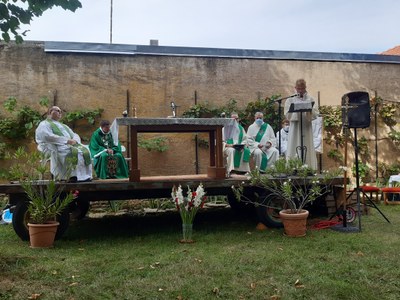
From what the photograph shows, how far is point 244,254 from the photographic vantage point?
4637 mm

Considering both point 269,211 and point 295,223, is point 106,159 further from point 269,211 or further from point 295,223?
point 295,223

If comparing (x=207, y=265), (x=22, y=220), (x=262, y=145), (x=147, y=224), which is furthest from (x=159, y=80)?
(x=207, y=265)

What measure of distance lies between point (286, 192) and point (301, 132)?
1.66 m

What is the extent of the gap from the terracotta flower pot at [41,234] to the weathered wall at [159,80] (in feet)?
15.0

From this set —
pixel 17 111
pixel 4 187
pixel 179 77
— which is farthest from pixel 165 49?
pixel 4 187

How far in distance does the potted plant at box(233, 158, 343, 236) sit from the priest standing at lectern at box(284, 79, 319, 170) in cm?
46

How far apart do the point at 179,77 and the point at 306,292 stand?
285 inches

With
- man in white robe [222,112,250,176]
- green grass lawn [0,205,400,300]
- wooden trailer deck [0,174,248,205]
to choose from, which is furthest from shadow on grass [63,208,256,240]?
man in white robe [222,112,250,176]

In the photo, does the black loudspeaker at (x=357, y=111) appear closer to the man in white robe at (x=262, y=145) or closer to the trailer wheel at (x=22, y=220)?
the man in white robe at (x=262, y=145)

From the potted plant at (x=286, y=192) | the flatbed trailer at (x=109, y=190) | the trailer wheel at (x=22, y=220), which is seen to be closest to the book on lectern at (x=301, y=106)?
the potted plant at (x=286, y=192)

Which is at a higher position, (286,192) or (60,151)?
(60,151)

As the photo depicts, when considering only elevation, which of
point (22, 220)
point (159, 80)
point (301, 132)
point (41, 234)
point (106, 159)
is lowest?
point (41, 234)

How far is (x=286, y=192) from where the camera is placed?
5.37 metres

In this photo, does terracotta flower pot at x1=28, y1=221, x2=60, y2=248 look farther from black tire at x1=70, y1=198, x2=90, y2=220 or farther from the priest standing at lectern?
the priest standing at lectern
